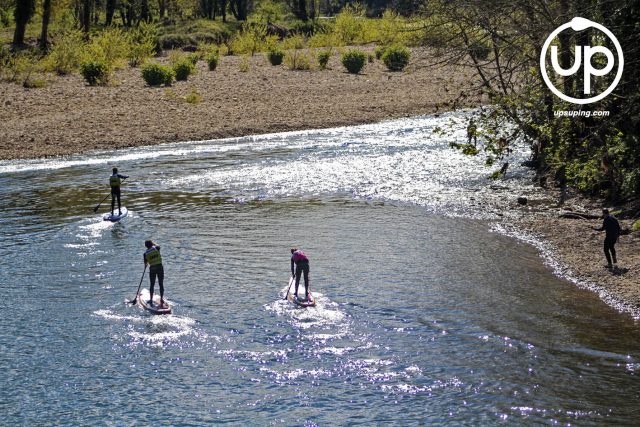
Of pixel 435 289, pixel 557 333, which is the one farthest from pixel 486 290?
pixel 557 333

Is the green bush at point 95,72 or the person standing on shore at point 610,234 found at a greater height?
the green bush at point 95,72

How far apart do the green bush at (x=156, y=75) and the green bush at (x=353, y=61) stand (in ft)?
56.6

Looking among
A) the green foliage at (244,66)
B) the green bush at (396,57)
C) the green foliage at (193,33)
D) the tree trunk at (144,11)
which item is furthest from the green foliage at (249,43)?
the tree trunk at (144,11)

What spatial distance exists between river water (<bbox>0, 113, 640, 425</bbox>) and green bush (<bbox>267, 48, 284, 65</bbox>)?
3868 centimetres

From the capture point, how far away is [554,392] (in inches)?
665

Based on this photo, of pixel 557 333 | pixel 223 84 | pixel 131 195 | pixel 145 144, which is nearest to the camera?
pixel 557 333

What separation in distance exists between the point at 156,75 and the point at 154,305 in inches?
1646

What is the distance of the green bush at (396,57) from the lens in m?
73.4

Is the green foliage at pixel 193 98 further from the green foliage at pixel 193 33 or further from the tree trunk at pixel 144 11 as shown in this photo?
the tree trunk at pixel 144 11

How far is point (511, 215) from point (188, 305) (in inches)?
569

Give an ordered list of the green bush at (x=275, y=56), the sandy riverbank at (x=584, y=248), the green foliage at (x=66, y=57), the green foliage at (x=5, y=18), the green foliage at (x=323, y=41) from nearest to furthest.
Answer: the sandy riverbank at (x=584, y=248) < the green foliage at (x=66, y=57) < the green bush at (x=275, y=56) < the green foliage at (x=323, y=41) < the green foliage at (x=5, y=18)

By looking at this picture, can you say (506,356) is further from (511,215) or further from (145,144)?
(145,144)

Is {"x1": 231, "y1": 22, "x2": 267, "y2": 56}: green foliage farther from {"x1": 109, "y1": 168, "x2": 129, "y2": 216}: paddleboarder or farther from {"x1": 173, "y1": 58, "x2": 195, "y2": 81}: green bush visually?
{"x1": 109, "y1": 168, "x2": 129, "y2": 216}: paddleboarder

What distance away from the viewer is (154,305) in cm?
2188
